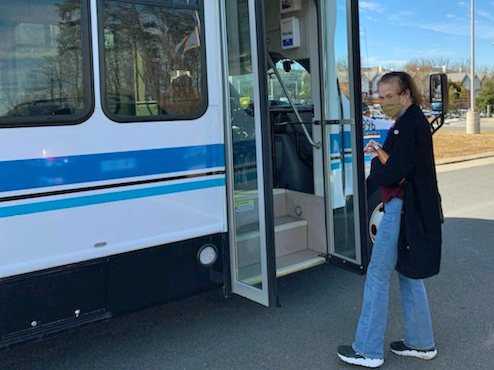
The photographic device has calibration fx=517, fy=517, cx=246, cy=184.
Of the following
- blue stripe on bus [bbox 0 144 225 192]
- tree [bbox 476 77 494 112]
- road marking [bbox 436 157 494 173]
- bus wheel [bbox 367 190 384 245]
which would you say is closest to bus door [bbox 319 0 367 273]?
bus wheel [bbox 367 190 384 245]

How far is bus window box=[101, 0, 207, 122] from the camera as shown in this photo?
3.04 meters

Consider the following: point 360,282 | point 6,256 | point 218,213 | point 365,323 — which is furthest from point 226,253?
point 360,282

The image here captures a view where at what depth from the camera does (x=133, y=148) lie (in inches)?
122

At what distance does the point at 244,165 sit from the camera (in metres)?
3.55

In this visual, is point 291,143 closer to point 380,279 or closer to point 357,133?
point 357,133

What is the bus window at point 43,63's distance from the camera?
271cm

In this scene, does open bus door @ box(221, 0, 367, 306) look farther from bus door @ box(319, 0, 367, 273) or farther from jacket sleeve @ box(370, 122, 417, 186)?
jacket sleeve @ box(370, 122, 417, 186)

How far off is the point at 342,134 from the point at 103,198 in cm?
210

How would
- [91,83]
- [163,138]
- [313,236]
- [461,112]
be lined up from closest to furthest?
[91,83]
[163,138]
[313,236]
[461,112]

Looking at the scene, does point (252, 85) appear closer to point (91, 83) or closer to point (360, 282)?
point (91, 83)

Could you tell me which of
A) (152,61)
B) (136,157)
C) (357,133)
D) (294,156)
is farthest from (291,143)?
(136,157)

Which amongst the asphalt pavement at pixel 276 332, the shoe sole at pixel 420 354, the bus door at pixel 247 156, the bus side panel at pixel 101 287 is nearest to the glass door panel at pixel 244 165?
the bus door at pixel 247 156

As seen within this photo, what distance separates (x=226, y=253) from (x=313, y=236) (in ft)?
3.93

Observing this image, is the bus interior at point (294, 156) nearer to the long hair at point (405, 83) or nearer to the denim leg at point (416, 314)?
the long hair at point (405, 83)
